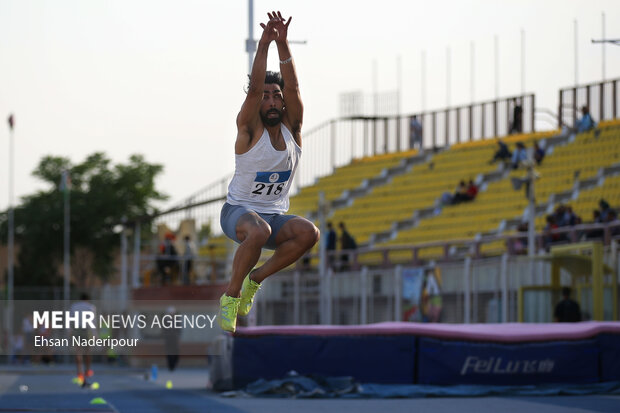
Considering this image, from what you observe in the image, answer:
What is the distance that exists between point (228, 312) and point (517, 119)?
31789 millimetres

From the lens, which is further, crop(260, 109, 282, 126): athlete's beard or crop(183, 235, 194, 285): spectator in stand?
crop(183, 235, 194, 285): spectator in stand

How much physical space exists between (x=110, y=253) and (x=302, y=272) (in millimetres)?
27843

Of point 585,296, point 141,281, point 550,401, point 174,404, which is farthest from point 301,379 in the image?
point 141,281

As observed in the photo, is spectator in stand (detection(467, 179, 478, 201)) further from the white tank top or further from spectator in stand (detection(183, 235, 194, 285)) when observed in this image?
the white tank top

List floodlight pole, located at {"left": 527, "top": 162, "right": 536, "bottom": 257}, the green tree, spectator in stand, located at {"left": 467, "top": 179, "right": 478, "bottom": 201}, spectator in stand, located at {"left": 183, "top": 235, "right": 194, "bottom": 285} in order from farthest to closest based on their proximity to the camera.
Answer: the green tree, spectator in stand, located at {"left": 467, "top": 179, "right": 478, "bottom": 201}, spectator in stand, located at {"left": 183, "top": 235, "right": 194, "bottom": 285}, floodlight pole, located at {"left": 527, "top": 162, "right": 536, "bottom": 257}

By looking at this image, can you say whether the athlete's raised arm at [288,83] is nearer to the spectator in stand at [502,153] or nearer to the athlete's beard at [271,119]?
the athlete's beard at [271,119]

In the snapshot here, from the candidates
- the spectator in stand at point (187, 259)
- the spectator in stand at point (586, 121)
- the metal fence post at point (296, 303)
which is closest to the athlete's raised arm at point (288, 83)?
the metal fence post at point (296, 303)

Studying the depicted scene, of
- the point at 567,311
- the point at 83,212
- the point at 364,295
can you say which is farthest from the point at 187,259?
the point at 83,212

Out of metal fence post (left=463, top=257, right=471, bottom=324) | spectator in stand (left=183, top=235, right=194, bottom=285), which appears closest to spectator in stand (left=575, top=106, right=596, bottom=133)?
spectator in stand (left=183, top=235, right=194, bottom=285)

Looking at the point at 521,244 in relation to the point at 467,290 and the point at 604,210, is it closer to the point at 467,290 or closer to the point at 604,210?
the point at 604,210

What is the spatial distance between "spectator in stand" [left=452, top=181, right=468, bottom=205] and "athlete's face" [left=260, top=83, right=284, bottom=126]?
82.9 ft

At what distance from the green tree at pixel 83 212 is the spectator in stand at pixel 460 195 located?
80.9ft

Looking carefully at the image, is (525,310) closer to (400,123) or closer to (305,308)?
(305,308)

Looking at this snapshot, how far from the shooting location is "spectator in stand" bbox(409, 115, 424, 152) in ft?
147
